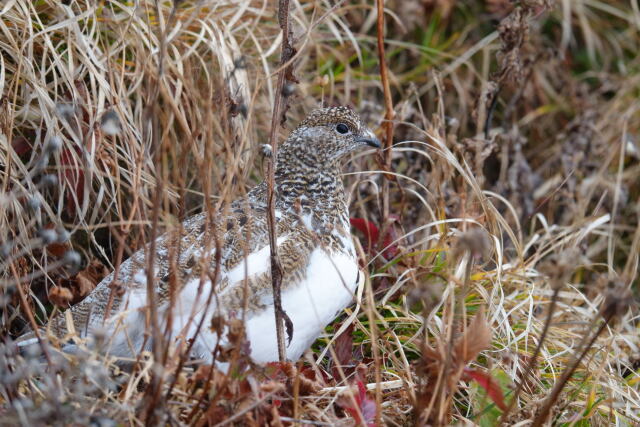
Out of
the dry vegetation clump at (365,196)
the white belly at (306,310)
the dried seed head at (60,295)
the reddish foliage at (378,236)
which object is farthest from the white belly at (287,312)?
the reddish foliage at (378,236)

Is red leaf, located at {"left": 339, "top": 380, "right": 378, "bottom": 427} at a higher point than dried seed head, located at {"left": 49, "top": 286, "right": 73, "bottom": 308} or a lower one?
lower

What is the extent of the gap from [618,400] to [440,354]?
0.96 m

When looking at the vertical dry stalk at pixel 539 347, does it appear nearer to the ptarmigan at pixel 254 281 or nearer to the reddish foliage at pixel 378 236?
the ptarmigan at pixel 254 281

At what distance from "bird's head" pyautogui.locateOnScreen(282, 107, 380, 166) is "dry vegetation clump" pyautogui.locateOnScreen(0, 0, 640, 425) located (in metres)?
0.15

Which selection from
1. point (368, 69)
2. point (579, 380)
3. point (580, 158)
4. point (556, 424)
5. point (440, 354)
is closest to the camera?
point (440, 354)

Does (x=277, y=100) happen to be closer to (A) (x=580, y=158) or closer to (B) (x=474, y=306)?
(B) (x=474, y=306)

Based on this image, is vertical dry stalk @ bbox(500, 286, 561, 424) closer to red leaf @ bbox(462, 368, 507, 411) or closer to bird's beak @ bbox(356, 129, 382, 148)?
red leaf @ bbox(462, 368, 507, 411)

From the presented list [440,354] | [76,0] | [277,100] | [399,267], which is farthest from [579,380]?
[76,0]

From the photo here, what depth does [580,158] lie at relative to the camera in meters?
3.69

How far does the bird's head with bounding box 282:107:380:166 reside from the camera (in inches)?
106

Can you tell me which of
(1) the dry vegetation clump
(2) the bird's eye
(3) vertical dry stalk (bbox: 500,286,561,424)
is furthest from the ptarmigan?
(3) vertical dry stalk (bbox: 500,286,561,424)

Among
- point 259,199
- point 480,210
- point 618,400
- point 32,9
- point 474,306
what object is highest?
point 32,9

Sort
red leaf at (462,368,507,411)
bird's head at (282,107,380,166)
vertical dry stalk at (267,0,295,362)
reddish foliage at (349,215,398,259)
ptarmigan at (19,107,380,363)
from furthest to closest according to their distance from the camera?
reddish foliage at (349,215,398,259) → bird's head at (282,107,380,166) → ptarmigan at (19,107,380,363) → vertical dry stalk at (267,0,295,362) → red leaf at (462,368,507,411)

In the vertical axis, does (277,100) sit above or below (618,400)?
above
